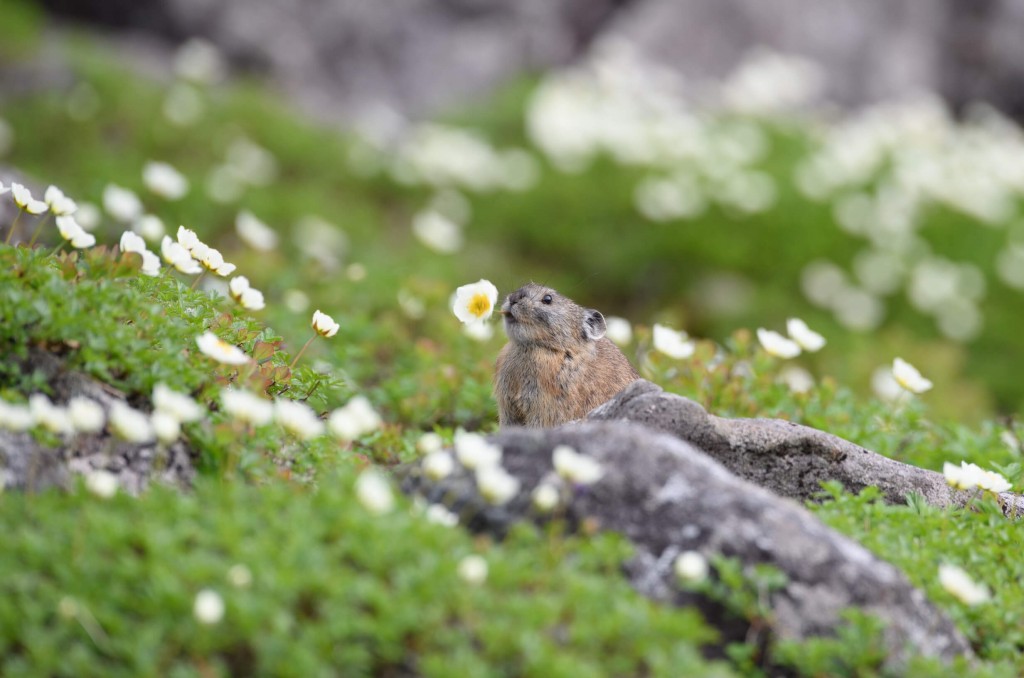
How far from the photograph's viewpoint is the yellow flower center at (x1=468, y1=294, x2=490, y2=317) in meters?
5.59

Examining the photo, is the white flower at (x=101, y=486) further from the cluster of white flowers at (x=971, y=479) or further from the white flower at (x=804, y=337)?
the white flower at (x=804, y=337)

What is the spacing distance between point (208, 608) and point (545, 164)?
12.8m

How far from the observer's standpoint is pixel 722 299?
537 inches

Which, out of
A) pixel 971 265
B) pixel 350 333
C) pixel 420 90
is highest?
pixel 350 333

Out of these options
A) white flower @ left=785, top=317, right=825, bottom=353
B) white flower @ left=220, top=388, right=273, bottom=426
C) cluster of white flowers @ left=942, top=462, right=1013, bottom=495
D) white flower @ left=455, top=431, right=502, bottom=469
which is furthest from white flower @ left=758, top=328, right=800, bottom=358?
white flower @ left=220, top=388, right=273, bottom=426

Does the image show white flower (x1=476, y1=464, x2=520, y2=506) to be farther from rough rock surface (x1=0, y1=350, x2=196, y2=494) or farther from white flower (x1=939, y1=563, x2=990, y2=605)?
white flower (x1=939, y1=563, x2=990, y2=605)

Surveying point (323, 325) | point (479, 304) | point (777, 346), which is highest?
point (323, 325)

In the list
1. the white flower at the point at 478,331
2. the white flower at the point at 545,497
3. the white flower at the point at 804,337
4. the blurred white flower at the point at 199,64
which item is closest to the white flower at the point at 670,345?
the white flower at the point at 804,337

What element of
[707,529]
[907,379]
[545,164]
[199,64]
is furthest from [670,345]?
[199,64]

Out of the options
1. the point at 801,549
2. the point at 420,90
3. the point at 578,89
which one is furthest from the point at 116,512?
the point at 420,90

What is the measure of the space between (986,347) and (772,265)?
2.63 m

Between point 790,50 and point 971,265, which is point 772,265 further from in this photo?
point 790,50

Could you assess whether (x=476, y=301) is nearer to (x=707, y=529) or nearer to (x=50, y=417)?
(x=707, y=529)

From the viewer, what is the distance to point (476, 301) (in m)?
5.61
